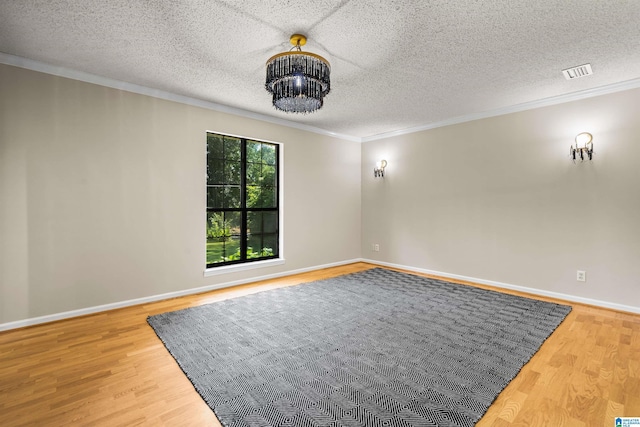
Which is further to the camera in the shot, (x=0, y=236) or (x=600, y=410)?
(x=0, y=236)

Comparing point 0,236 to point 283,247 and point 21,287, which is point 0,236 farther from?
point 283,247

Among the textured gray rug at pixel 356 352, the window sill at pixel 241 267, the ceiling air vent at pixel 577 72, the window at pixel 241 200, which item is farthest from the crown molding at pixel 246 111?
the textured gray rug at pixel 356 352

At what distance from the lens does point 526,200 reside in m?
4.01

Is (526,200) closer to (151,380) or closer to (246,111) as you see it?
(246,111)

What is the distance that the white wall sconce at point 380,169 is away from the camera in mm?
5664

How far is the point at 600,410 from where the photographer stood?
66.6 inches

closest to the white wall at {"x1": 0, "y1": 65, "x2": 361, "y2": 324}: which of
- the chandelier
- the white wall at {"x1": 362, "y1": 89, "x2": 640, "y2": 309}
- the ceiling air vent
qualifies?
the chandelier

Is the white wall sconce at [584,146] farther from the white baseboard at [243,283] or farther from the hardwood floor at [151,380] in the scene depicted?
the hardwood floor at [151,380]

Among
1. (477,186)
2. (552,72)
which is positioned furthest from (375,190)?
(552,72)

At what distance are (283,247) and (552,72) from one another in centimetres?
401

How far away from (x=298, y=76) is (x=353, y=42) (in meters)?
0.58

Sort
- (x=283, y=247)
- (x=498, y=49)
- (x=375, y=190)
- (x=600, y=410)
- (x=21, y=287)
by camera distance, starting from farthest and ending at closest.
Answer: (x=375, y=190) < (x=283, y=247) < (x=21, y=287) < (x=498, y=49) < (x=600, y=410)

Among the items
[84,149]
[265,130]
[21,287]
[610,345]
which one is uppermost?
[265,130]

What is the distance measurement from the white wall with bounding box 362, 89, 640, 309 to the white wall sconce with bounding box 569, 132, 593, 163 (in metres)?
0.07
